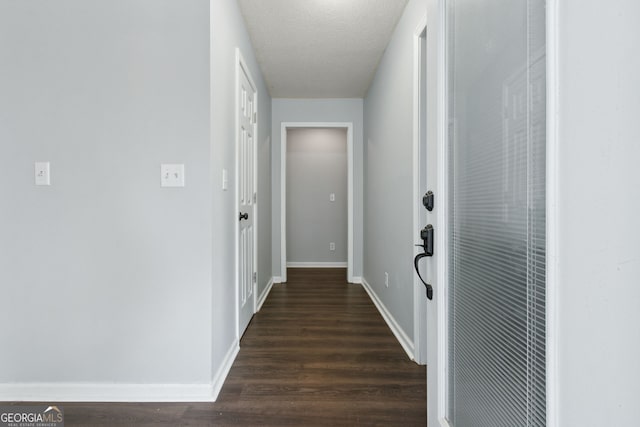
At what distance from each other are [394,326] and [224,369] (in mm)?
1345

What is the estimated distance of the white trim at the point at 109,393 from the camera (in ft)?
5.62

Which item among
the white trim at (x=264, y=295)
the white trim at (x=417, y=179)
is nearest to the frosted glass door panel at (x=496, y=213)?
the white trim at (x=417, y=179)

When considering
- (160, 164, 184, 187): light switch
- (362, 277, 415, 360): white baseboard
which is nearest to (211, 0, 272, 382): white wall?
(160, 164, 184, 187): light switch

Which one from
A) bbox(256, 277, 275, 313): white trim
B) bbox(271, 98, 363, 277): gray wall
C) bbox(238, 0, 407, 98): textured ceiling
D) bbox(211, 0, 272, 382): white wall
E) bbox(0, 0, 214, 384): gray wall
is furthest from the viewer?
→ bbox(271, 98, 363, 277): gray wall

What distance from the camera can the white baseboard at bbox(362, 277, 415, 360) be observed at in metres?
2.25

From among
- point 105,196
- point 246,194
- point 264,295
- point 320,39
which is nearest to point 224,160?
point 105,196

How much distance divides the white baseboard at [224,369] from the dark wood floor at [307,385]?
3cm

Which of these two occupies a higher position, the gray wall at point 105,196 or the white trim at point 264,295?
the gray wall at point 105,196

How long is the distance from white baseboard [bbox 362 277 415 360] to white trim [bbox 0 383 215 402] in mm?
1260

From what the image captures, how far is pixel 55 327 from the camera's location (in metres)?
1.73
